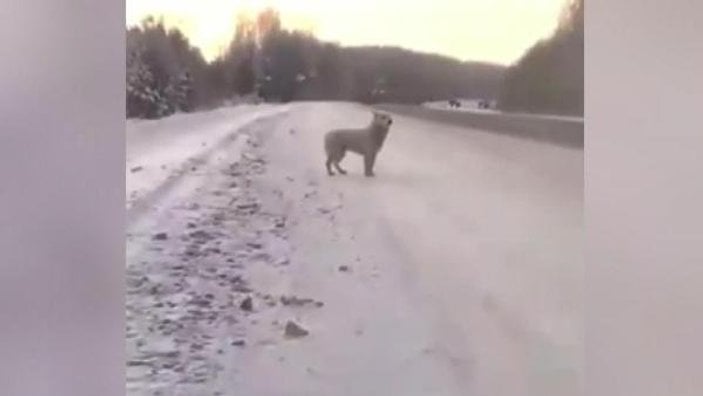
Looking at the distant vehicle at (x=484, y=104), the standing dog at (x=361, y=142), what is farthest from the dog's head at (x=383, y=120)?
the distant vehicle at (x=484, y=104)

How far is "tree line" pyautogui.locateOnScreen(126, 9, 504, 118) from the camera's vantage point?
149cm

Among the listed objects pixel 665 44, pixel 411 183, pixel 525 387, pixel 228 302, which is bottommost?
pixel 525 387

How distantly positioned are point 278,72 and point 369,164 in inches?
8.0

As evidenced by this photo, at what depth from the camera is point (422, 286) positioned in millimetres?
1492

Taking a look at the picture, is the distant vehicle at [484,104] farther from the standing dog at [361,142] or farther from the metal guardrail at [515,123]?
the standing dog at [361,142]

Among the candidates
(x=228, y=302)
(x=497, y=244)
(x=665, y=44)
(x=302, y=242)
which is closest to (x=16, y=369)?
(x=228, y=302)

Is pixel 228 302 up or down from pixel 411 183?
down

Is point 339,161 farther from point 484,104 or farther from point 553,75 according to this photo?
point 553,75

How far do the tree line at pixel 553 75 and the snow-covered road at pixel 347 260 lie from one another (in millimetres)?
66

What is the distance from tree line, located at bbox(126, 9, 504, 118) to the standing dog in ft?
0.14

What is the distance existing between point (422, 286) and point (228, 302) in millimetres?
304

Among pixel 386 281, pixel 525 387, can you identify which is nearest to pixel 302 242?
pixel 386 281

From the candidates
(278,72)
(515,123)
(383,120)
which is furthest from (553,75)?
(278,72)

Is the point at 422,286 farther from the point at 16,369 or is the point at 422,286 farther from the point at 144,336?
the point at 16,369
